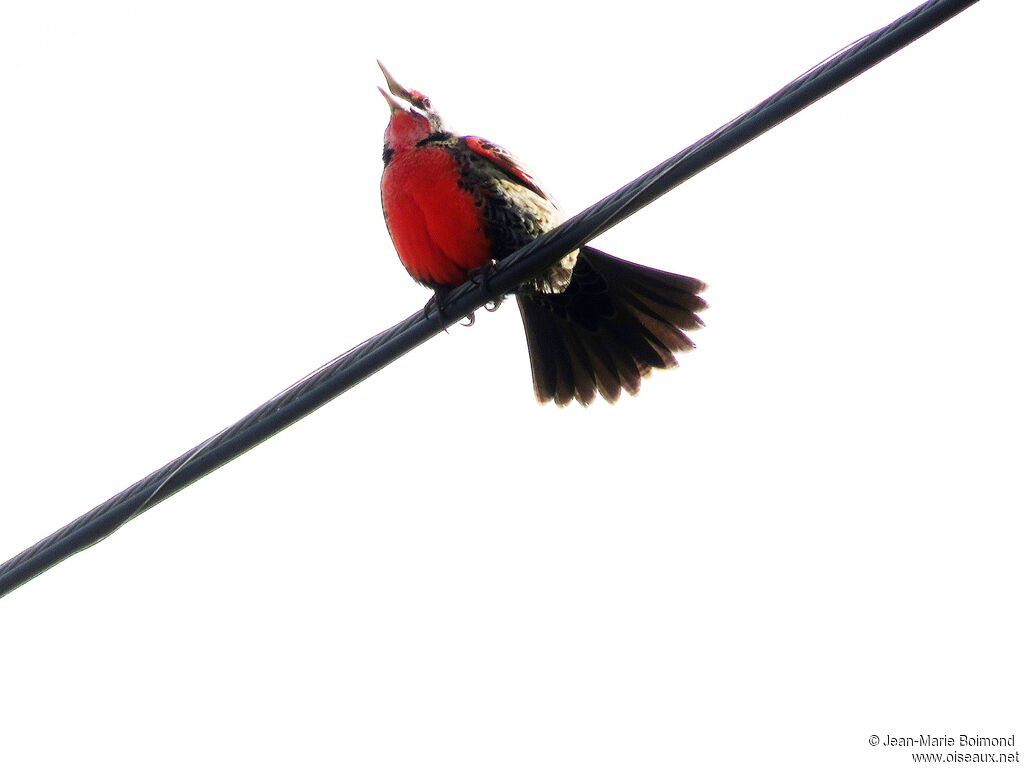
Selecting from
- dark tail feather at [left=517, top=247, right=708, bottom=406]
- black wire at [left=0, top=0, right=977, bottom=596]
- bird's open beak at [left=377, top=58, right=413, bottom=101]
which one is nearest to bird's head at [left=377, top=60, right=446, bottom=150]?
bird's open beak at [left=377, top=58, right=413, bottom=101]

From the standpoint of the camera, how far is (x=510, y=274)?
4242 mm

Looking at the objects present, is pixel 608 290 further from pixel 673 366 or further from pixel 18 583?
pixel 18 583

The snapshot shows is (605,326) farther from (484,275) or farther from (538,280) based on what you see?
(484,275)

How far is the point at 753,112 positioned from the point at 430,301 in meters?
2.18

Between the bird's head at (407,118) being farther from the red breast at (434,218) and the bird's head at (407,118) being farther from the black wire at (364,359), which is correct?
the black wire at (364,359)

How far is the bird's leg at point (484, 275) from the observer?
466cm

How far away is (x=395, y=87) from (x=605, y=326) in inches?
63.7

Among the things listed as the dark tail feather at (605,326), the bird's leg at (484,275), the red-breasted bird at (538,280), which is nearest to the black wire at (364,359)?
the bird's leg at (484,275)

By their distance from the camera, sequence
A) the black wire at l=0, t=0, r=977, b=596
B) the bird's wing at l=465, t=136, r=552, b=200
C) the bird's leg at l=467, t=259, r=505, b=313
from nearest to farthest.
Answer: the black wire at l=0, t=0, r=977, b=596 → the bird's leg at l=467, t=259, r=505, b=313 → the bird's wing at l=465, t=136, r=552, b=200

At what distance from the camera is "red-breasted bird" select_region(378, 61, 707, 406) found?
5.53m

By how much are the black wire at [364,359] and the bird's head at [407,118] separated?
2.07 meters

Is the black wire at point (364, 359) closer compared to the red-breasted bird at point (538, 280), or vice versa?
the black wire at point (364, 359)

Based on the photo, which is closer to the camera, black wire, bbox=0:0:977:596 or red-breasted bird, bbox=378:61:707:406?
black wire, bbox=0:0:977:596

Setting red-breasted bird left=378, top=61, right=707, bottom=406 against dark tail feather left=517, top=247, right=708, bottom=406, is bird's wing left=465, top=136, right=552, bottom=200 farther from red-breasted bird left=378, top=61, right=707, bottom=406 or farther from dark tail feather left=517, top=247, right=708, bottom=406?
dark tail feather left=517, top=247, right=708, bottom=406
